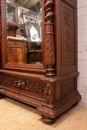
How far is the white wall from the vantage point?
4.12 ft

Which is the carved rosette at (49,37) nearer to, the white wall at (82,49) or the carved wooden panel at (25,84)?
the carved wooden panel at (25,84)

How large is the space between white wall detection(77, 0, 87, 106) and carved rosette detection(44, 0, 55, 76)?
447 millimetres

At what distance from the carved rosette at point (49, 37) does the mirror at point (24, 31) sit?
0.49ft

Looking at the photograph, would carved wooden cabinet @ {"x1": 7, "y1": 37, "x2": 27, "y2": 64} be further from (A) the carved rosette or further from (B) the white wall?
(B) the white wall

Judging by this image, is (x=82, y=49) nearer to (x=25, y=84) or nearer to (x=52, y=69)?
(x=52, y=69)

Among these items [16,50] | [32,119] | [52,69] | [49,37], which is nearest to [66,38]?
[49,37]

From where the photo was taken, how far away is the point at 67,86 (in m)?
1.18

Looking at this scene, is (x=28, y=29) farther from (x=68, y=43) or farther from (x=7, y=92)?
(x=7, y=92)

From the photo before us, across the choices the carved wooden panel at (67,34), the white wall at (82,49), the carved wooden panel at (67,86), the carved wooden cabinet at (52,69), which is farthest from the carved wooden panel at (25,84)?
the white wall at (82,49)

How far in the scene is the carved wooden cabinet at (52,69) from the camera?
98 cm

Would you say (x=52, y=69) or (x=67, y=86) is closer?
(x=52, y=69)

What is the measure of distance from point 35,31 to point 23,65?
36cm

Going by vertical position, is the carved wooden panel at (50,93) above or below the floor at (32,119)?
above

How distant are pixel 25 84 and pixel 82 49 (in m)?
0.70
